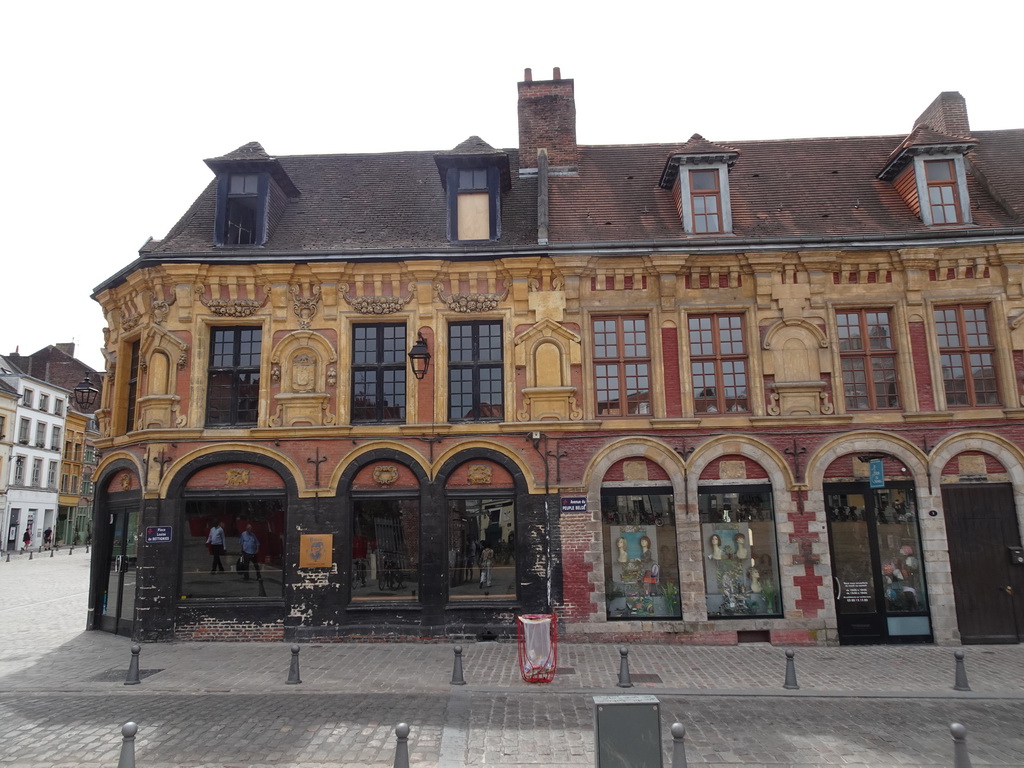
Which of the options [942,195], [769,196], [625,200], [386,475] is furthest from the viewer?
[625,200]

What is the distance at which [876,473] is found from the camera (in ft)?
45.0

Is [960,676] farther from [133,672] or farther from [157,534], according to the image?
[157,534]

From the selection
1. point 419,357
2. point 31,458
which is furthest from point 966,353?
point 31,458

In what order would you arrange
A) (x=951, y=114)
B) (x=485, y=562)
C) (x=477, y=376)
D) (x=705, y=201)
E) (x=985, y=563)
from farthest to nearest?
(x=951, y=114) → (x=705, y=201) → (x=477, y=376) → (x=485, y=562) → (x=985, y=563)

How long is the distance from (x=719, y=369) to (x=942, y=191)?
6.90 meters

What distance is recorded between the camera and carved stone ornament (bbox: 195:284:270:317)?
592 inches

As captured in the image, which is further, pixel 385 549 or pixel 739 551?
pixel 385 549

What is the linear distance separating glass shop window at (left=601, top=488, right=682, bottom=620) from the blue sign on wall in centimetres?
409

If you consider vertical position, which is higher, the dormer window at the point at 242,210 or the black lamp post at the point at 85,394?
the dormer window at the point at 242,210

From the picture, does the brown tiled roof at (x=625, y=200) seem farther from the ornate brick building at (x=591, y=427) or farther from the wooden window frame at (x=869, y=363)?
the wooden window frame at (x=869, y=363)

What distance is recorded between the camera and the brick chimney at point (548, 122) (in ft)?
59.6

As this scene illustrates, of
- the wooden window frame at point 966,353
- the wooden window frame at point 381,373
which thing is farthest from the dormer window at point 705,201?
the wooden window frame at point 381,373

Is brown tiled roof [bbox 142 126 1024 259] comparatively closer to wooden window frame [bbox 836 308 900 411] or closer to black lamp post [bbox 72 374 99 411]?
wooden window frame [bbox 836 308 900 411]

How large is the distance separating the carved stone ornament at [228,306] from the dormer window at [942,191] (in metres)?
15.7
